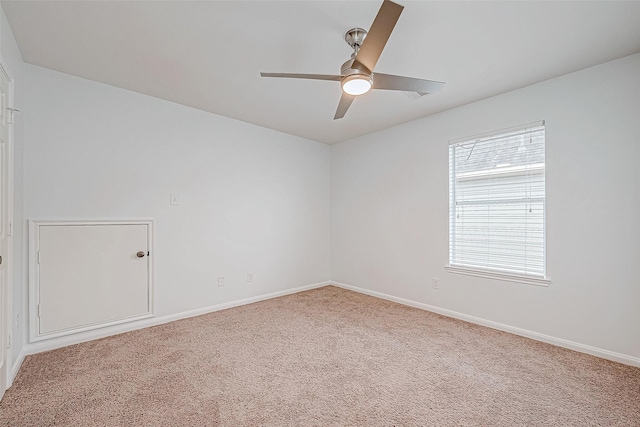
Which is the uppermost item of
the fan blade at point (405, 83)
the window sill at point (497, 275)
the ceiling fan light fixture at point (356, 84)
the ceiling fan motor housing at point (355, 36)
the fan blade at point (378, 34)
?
the ceiling fan motor housing at point (355, 36)

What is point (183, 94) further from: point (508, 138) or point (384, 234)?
point (508, 138)

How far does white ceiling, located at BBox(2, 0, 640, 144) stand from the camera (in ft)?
5.94

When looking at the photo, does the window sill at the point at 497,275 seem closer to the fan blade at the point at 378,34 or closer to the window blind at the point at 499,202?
the window blind at the point at 499,202

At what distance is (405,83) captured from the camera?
2006mm

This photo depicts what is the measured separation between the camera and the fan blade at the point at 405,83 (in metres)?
1.94

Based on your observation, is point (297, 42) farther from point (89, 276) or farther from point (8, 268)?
point (89, 276)

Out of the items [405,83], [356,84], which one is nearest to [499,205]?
[405,83]

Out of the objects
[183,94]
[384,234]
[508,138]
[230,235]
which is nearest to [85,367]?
[230,235]

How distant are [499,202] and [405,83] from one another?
1832 millimetres

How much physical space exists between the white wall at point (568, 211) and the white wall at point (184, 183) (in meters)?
1.69

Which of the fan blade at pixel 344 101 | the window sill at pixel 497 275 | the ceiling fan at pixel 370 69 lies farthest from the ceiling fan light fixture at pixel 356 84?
the window sill at pixel 497 275

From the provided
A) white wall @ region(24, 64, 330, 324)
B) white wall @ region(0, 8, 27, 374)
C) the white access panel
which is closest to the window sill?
white wall @ region(24, 64, 330, 324)

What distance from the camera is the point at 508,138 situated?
299 centimetres

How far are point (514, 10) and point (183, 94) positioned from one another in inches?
114
